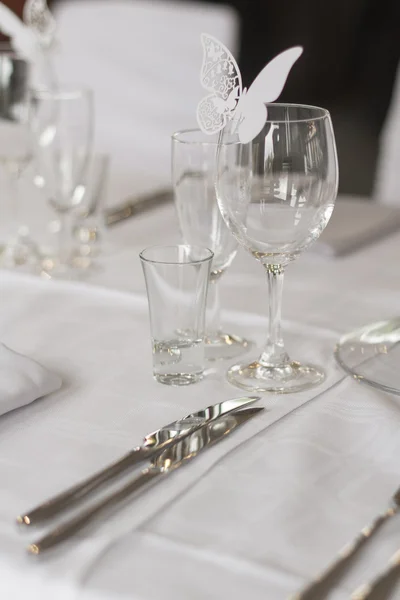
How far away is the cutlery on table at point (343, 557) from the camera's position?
48 cm

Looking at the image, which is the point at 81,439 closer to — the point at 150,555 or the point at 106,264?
the point at 150,555

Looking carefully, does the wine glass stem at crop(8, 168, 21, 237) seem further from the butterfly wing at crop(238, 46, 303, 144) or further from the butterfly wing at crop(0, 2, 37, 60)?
the butterfly wing at crop(238, 46, 303, 144)

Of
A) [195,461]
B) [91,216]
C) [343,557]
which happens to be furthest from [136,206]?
[343,557]

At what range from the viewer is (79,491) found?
57cm

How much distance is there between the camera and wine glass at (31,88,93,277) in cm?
108

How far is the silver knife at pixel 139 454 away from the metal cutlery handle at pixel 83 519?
0.7 inches

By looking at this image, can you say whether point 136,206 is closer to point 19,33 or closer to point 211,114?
point 19,33

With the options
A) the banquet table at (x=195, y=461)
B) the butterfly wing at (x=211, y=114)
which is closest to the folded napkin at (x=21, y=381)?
the banquet table at (x=195, y=461)

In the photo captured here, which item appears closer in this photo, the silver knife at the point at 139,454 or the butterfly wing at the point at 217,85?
the silver knife at the point at 139,454

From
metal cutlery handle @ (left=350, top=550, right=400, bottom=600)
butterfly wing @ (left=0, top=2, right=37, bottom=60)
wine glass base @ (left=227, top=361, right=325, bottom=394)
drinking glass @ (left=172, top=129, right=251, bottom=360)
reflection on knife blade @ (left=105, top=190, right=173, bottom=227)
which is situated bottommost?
metal cutlery handle @ (left=350, top=550, right=400, bottom=600)

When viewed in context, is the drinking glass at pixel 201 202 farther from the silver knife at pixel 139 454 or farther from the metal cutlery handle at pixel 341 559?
the metal cutlery handle at pixel 341 559

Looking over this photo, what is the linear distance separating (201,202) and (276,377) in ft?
0.64

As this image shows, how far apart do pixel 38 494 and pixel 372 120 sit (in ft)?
14.0

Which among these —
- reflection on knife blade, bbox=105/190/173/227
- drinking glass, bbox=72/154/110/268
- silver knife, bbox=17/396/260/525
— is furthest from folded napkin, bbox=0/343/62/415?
reflection on knife blade, bbox=105/190/173/227
